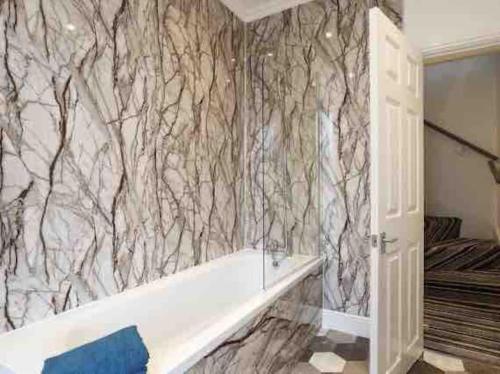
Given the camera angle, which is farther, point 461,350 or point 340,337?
point 340,337

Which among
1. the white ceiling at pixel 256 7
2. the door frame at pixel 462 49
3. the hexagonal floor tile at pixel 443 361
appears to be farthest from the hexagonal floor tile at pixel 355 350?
the white ceiling at pixel 256 7

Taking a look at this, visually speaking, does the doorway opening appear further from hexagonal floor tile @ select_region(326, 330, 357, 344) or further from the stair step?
hexagonal floor tile @ select_region(326, 330, 357, 344)

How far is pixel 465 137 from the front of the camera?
4.30m

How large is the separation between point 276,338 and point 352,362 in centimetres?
69

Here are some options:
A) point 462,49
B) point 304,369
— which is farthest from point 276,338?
point 462,49

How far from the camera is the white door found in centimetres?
169

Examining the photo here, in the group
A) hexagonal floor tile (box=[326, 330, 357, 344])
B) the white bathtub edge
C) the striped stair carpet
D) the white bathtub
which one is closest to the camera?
the white bathtub edge

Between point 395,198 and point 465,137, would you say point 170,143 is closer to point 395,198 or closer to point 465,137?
point 395,198

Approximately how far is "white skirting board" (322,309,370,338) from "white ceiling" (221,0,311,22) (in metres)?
2.49

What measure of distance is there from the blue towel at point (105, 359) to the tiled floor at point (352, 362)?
120cm

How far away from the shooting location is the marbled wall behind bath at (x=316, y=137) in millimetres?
2609

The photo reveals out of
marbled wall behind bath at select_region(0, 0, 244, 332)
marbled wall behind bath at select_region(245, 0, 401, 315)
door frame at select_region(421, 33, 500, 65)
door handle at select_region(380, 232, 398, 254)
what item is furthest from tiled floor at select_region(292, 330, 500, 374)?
door frame at select_region(421, 33, 500, 65)

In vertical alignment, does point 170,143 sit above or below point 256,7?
below

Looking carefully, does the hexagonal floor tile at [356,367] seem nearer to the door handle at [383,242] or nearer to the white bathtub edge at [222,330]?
the white bathtub edge at [222,330]
